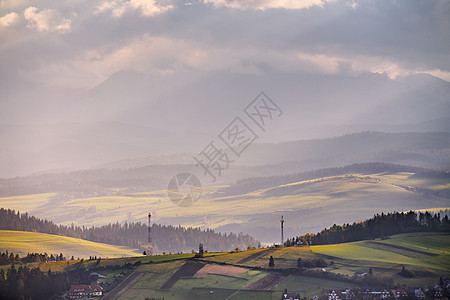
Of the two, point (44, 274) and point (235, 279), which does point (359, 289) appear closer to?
point (235, 279)

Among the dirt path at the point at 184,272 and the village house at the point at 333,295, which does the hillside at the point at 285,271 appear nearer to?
the dirt path at the point at 184,272

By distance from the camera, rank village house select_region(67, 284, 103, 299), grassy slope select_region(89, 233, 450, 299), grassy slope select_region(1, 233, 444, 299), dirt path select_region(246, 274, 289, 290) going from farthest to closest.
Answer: village house select_region(67, 284, 103, 299) < dirt path select_region(246, 274, 289, 290) < grassy slope select_region(1, 233, 444, 299) < grassy slope select_region(89, 233, 450, 299)

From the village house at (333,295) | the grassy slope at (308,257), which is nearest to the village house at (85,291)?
the grassy slope at (308,257)

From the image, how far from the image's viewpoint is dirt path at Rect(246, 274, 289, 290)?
156125 millimetres

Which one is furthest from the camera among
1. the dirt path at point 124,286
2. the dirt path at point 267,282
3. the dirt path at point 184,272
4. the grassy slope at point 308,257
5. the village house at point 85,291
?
the dirt path at point 184,272

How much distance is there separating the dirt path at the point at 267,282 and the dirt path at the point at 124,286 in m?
30.6

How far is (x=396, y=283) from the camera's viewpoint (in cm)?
15125

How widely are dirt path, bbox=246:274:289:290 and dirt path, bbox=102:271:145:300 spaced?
30.6 m

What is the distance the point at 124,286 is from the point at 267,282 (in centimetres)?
3539

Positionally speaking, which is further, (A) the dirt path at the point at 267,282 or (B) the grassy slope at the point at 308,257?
(A) the dirt path at the point at 267,282

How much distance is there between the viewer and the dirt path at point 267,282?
156125mm

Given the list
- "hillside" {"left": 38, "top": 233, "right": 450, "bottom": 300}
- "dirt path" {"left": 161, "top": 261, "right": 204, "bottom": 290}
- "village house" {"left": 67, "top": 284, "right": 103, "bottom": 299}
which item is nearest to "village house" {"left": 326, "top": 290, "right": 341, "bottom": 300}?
"hillside" {"left": 38, "top": 233, "right": 450, "bottom": 300}

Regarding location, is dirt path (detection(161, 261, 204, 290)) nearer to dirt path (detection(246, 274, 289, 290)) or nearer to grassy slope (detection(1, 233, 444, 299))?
grassy slope (detection(1, 233, 444, 299))

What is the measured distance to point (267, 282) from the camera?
158750 millimetres
